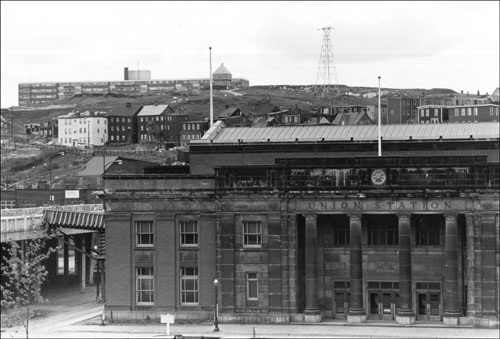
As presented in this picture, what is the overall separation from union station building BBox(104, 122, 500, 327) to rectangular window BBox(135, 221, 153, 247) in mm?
90

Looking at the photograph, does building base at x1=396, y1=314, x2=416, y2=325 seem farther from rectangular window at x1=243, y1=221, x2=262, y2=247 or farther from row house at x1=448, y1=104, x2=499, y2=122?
row house at x1=448, y1=104, x2=499, y2=122

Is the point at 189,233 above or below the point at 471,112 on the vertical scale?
below

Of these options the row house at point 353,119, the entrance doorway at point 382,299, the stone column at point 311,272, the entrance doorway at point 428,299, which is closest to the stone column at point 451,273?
the entrance doorway at point 428,299

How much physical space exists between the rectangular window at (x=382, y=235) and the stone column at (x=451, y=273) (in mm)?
4149

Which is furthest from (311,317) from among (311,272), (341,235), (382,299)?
(341,235)

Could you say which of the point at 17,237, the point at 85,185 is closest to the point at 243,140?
the point at 17,237

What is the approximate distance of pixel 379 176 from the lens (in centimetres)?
6056

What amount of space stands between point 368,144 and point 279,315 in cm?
1339

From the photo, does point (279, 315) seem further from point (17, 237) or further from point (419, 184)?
point (17, 237)

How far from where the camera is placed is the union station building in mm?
59750

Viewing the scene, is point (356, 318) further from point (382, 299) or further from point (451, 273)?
point (451, 273)

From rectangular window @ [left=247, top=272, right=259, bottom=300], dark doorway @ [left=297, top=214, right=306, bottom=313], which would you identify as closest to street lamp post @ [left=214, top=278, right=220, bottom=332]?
rectangular window @ [left=247, top=272, right=259, bottom=300]

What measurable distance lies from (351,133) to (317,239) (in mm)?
10104

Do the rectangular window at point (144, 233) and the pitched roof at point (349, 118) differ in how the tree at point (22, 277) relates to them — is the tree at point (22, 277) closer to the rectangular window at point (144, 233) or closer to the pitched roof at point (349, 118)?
the rectangular window at point (144, 233)
